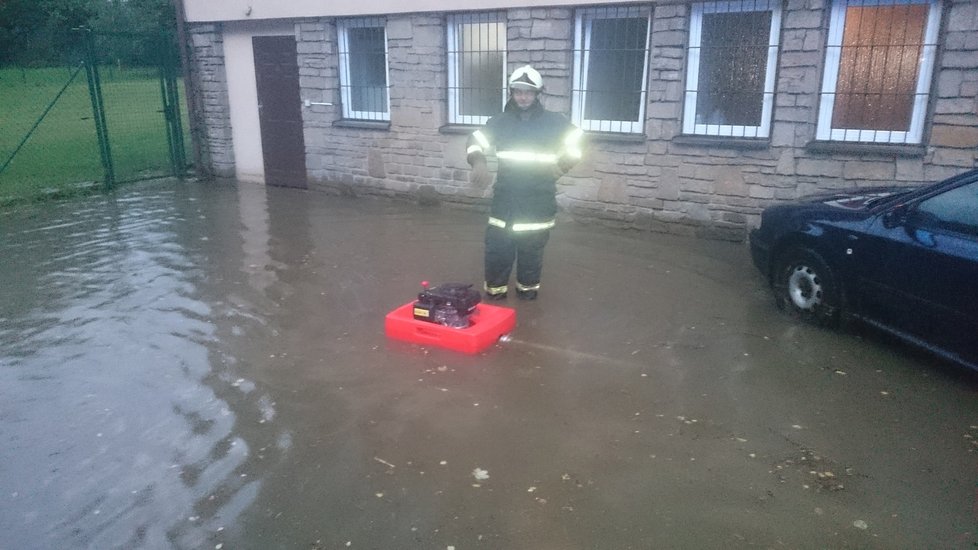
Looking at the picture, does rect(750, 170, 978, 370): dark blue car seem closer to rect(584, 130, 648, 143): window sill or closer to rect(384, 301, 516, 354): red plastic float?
rect(384, 301, 516, 354): red plastic float

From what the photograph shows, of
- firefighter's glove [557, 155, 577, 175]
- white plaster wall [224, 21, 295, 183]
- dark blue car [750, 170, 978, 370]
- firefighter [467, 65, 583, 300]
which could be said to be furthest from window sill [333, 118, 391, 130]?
dark blue car [750, 170, 978, 370]

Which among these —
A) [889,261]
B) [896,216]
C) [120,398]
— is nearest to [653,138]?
[896,216]

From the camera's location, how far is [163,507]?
340cm

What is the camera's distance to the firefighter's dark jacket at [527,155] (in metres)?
5.79

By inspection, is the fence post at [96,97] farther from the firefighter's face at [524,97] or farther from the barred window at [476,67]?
the firefighter's face at [524,97]

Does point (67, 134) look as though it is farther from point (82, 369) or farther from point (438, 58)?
point (82, 369)

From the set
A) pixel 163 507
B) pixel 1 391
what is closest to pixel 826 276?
pixel 163 507

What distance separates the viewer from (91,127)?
70.0 feet

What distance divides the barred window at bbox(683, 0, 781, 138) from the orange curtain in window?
2.33 ft

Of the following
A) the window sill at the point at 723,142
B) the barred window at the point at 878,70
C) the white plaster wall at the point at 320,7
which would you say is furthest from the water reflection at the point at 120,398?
the barred window at the point at 878,70

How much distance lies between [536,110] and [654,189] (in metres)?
3.22

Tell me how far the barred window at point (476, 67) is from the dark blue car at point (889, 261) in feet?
15.4

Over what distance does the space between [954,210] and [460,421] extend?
11.1 ft

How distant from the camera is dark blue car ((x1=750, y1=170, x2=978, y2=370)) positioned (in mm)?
4398
